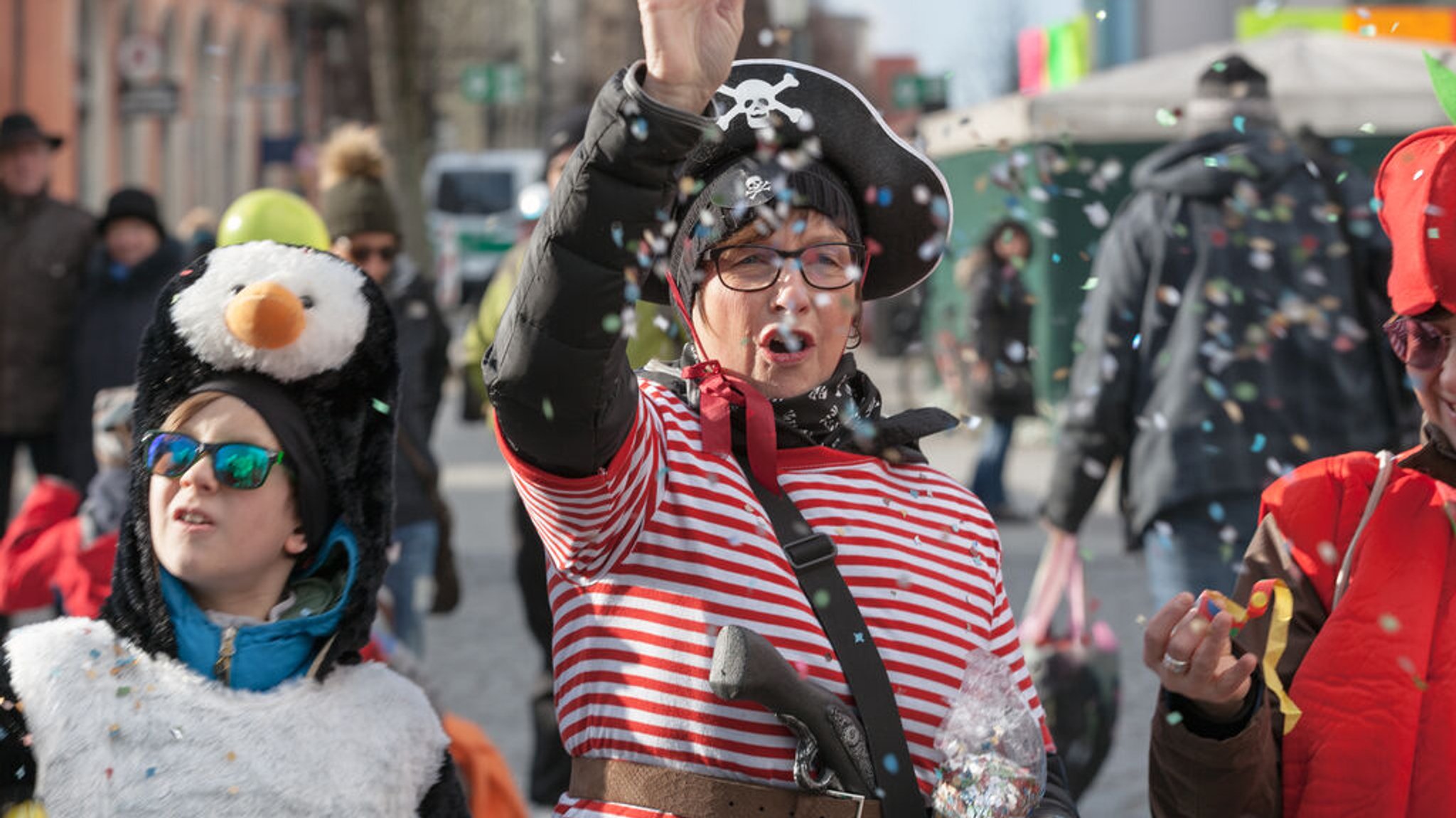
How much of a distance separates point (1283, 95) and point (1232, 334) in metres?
8.55

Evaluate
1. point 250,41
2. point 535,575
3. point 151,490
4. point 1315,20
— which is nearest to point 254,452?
point 151,490

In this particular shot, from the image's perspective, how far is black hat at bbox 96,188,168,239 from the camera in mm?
7969

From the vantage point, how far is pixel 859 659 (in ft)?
8.41

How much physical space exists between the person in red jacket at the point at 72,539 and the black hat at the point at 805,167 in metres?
2.23

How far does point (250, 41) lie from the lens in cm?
3422

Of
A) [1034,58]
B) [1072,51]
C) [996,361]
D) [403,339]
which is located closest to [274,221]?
[403,339]

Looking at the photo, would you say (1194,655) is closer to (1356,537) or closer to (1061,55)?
(1356,537)

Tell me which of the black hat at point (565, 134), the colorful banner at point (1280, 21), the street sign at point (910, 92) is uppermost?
the colorful banner at point (1280, 21)

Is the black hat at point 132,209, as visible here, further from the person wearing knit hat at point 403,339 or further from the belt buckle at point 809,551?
the belt buckle at point 809,551

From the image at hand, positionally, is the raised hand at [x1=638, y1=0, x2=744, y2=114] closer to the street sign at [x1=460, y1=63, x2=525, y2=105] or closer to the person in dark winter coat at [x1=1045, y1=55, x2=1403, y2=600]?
the person in dark winter coat at [x1=1045, y1=55, x2=1403, y2=600]

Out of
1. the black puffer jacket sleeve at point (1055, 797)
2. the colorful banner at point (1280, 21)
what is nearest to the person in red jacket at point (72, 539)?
the black puffer jacket sleeve at point (1055, 797)

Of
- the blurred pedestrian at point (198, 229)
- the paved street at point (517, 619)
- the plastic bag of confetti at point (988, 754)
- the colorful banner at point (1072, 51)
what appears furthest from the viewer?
the colorful banner at point (1072, 51)

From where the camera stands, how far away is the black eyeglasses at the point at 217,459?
2875mm

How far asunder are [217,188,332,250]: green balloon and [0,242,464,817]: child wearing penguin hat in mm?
2573
